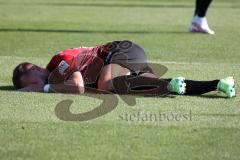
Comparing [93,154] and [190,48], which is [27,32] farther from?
[93,154]

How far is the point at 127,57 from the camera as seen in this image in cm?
891

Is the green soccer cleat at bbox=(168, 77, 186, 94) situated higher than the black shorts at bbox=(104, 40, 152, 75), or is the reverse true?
the black shorts at bbox=(104, 40, 152, 75)

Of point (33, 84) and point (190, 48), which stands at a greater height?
point (33, 84)

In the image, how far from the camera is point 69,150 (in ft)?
20.7

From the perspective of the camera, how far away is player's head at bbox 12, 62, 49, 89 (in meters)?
8.70

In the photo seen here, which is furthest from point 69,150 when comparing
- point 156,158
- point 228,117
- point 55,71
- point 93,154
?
point 55,71

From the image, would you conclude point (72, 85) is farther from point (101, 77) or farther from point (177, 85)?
point (177, 85)

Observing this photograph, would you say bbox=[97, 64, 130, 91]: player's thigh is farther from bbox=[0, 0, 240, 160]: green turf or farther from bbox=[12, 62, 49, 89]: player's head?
bbox=[12, 62, 49, 89]: player's head

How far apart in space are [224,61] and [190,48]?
1.92 m

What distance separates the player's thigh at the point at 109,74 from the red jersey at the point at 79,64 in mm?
64

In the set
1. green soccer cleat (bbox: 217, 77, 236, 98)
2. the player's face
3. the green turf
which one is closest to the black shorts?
the green turf

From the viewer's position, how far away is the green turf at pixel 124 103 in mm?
6402

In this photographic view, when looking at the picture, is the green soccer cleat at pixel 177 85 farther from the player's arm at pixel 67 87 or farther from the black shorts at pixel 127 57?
the player's arm at pixel 67 87

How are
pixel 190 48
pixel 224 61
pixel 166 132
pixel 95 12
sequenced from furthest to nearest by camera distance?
pixel 95 12 → pixel 190 48 → pixel 224 61 → pixel 166 132
